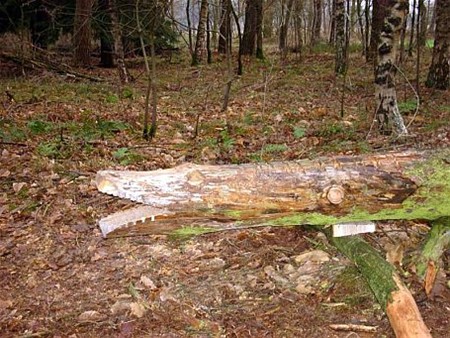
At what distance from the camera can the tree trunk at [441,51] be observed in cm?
1046

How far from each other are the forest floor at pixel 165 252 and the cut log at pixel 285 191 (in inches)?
26.5

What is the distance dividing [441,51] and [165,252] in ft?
30.3

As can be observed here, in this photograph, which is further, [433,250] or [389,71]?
[389,71]

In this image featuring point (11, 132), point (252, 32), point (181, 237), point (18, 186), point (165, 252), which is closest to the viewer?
point (165, 252)

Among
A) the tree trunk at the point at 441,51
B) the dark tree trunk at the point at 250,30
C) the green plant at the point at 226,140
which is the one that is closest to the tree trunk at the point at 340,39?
the tree trunk at the point at 441,51

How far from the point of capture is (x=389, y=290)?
123 inches

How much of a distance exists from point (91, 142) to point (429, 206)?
4.90m

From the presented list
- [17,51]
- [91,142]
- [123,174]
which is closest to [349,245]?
[123,174]

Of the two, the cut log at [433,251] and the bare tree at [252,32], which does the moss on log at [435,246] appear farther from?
the bare tree at [252,32]

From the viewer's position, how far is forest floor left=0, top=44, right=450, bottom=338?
335 cm

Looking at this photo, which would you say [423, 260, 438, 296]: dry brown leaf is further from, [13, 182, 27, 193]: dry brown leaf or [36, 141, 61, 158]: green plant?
[36, 141, 61, 158]: green plant

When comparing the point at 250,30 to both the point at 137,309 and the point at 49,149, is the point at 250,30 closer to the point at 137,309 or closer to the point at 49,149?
the point at 49,149

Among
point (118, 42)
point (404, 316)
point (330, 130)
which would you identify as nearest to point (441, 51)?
point (330, 130)

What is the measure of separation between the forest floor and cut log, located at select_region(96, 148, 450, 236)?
0.67m
